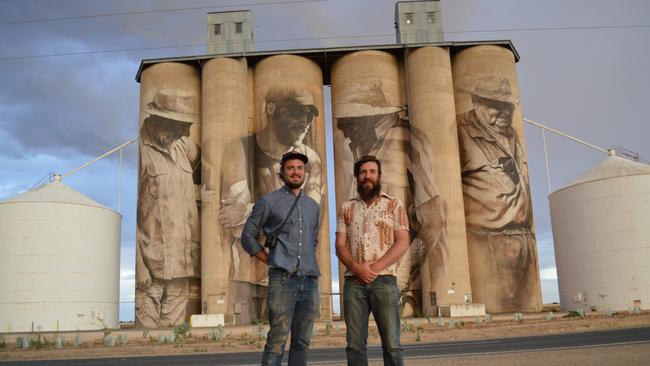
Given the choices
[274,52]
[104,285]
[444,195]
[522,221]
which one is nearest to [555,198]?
[522,221]

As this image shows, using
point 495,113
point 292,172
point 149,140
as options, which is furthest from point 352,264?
point 149,140

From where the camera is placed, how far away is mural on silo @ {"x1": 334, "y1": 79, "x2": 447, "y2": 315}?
1757 inches

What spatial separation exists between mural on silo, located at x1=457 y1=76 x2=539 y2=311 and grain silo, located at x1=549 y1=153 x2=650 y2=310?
9.48 ft

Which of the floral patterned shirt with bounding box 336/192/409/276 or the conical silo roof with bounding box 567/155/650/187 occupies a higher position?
the conical silo roof with bounding box 567/155/650/187

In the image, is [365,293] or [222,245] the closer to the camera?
[365,293]

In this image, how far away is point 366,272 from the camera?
17.8 feet

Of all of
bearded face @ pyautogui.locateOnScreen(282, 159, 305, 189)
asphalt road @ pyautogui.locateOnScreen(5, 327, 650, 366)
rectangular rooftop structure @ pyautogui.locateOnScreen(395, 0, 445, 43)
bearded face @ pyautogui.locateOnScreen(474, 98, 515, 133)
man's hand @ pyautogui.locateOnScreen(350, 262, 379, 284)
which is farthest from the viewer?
rectangular rooftop structure @ pyautogui.locateOnScreen(395, 0, 445, 43)

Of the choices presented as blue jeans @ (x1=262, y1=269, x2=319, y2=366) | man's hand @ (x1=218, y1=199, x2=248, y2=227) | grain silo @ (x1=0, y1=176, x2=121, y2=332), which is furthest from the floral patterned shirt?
grain silo @ (x1=0, y1=176, x2=121, y2=332)

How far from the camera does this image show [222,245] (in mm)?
44156

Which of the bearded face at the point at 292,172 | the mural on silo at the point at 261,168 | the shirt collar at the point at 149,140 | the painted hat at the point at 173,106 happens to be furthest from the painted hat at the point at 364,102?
the bearded face at the point at 292,172

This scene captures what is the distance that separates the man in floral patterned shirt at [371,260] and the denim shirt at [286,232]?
0.35 meters

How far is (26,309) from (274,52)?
89.4ft

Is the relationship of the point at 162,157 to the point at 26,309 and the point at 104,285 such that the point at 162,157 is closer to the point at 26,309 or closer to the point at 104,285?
the point at 104,285

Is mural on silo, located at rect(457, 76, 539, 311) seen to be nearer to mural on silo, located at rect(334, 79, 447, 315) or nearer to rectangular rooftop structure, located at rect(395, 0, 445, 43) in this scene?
mural on silo, located at rect(334, 79, 447, 315)
